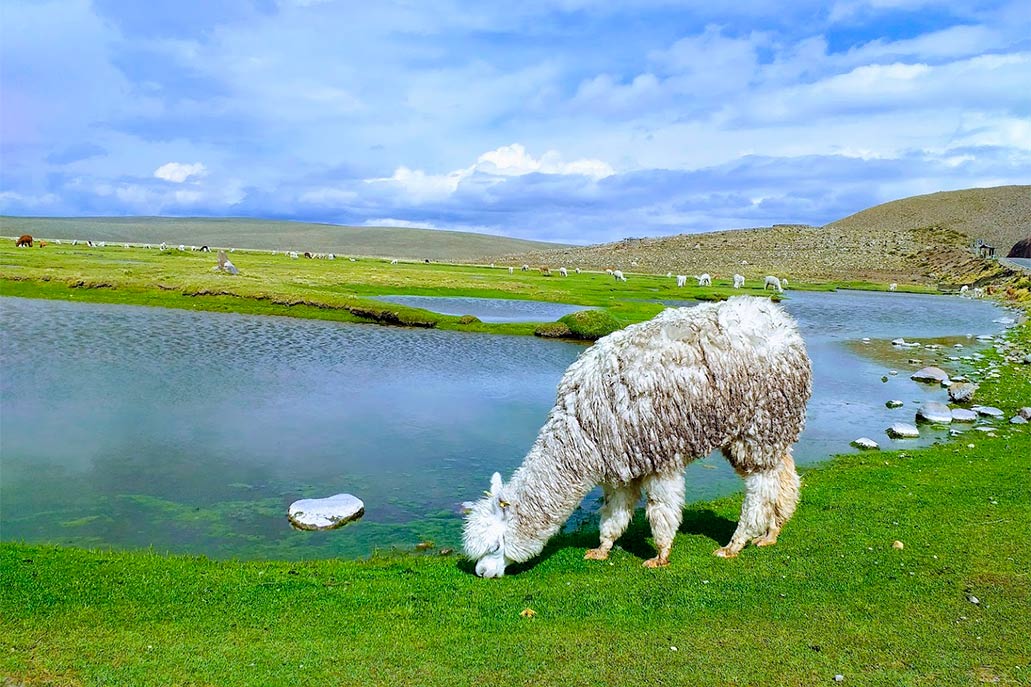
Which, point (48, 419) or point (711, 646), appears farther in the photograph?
point (48, 419)

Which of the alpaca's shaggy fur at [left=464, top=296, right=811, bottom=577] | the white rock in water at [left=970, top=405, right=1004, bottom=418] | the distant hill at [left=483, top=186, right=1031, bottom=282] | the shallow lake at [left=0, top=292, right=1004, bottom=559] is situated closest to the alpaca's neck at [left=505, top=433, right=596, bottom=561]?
the alpaca's shaggy fur at [left=464, top=296, right=811, bottom=577]

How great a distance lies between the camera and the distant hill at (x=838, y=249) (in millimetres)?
106438

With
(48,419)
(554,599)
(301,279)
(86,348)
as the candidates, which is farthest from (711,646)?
(301,279)

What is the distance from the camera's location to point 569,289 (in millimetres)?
61375

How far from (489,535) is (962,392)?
18177 millimetres

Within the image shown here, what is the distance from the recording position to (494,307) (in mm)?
47875

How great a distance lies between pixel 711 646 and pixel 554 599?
6.61 feet

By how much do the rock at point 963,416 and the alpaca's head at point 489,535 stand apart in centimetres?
1525

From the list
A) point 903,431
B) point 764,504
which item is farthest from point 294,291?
point 764,504

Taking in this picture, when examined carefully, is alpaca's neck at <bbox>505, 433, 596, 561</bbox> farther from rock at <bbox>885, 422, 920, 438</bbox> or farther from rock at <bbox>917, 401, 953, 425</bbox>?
rock at <bbox>917, 401, 953, 425</bbox>

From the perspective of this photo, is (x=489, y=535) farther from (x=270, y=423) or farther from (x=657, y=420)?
(x=270, y=423)

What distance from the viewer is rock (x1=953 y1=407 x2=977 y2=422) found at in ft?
62.0

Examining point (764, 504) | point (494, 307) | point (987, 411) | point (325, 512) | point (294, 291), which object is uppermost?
point (294, 291)

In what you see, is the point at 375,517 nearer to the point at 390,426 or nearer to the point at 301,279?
the point at 390,426
